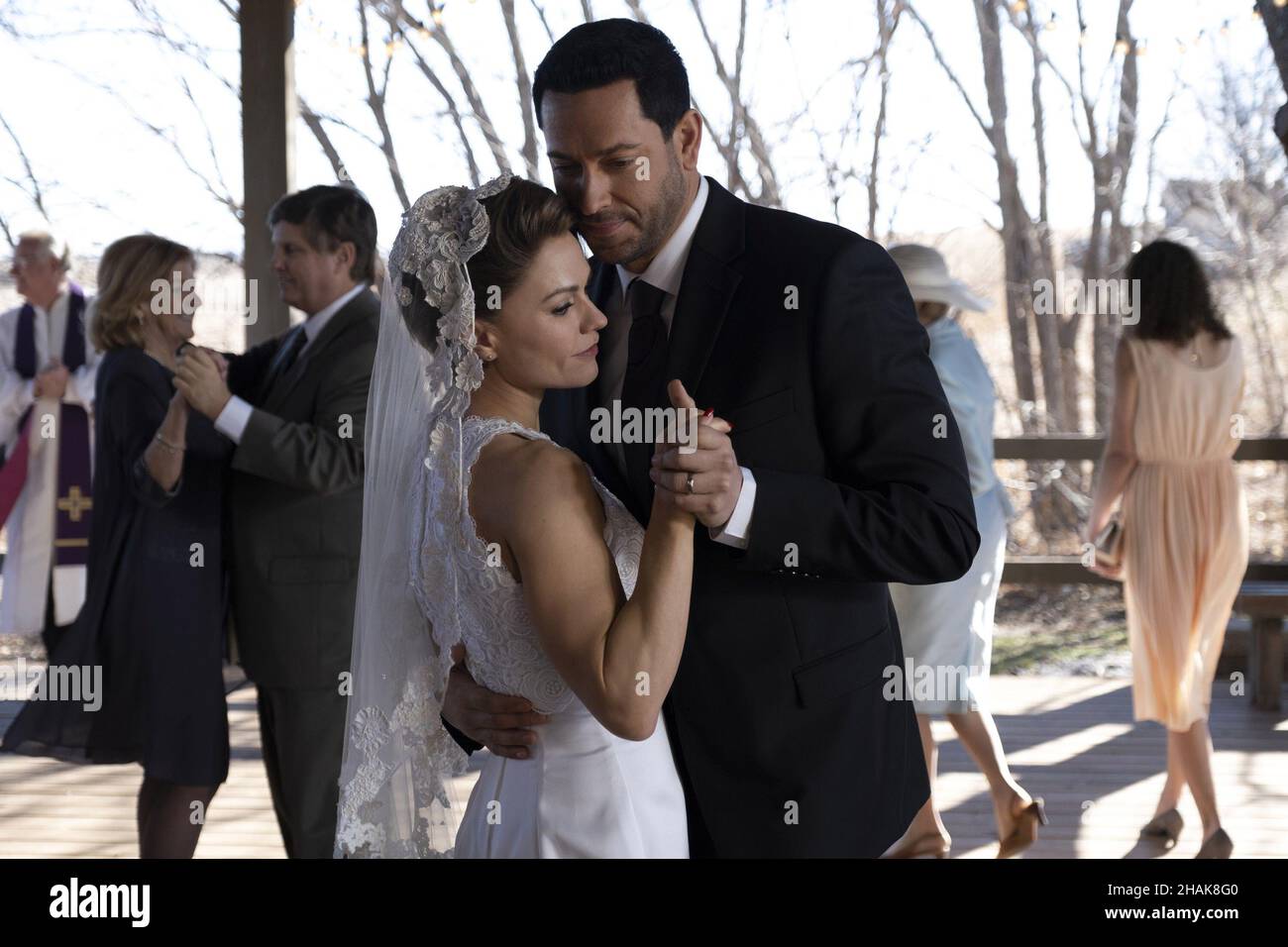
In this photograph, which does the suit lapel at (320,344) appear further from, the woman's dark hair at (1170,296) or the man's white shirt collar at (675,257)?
the woman's dark hair at (1170,296)

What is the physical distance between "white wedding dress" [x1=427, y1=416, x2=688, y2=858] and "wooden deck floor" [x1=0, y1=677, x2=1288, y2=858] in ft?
7.26

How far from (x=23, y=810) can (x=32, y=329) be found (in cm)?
171

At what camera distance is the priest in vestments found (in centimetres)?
451

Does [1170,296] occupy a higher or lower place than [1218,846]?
higher

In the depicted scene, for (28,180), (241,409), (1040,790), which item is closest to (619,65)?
(241,409)

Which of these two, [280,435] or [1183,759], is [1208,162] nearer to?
[1183,759]

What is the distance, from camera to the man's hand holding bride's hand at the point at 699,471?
4.95 ft

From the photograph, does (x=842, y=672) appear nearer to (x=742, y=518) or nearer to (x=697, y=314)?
(x=742, y=518)

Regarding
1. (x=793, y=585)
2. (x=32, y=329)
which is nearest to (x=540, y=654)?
(x=793, y=585)

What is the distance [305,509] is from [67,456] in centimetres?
210

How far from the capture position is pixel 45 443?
4.74 meters

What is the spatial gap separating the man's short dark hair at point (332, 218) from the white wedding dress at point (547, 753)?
1542 mm

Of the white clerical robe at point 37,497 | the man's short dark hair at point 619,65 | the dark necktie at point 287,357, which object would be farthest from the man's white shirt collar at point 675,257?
the white clerical robe at point 37,497
